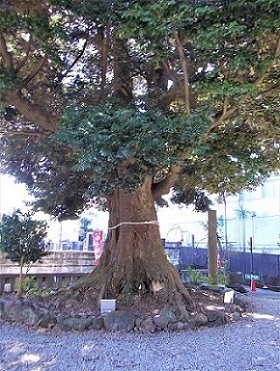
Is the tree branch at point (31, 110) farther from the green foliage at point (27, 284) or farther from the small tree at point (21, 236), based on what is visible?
the green foliage at point (27, 284)

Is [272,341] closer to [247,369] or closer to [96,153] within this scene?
[247,369]

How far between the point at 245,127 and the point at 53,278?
629cm

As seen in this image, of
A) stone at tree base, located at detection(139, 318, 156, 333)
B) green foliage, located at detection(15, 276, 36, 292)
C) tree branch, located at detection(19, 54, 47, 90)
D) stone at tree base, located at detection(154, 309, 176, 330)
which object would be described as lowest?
stone at tree base, located at detection(139, 318, 156, 333)

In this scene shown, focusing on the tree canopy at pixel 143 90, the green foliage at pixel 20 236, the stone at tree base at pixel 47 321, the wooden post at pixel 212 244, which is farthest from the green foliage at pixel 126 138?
the wooden post at pixel 212 244

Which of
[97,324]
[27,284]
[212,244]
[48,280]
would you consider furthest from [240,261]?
[97,324]

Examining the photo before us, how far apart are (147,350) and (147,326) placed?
3.61 feet

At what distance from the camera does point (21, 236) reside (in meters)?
8.14

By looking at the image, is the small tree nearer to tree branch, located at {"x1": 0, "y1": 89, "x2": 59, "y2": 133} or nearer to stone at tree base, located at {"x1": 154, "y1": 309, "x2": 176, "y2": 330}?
tree branch, located at {"x1": 0, "y1": 89, "x2": 59, "y2": 133}

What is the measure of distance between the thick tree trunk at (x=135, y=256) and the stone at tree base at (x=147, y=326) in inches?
47.3

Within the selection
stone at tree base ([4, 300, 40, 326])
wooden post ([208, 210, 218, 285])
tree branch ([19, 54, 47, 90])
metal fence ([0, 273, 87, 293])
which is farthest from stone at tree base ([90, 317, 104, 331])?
wooden post ([208, 210, 218, 285])

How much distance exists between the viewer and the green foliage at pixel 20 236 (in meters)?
8.10

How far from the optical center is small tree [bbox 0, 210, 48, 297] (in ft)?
26.6

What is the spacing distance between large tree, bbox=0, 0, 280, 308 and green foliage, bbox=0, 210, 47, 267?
1.34 metres

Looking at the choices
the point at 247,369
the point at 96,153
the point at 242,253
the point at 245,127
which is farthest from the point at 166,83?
the point at 242,253
